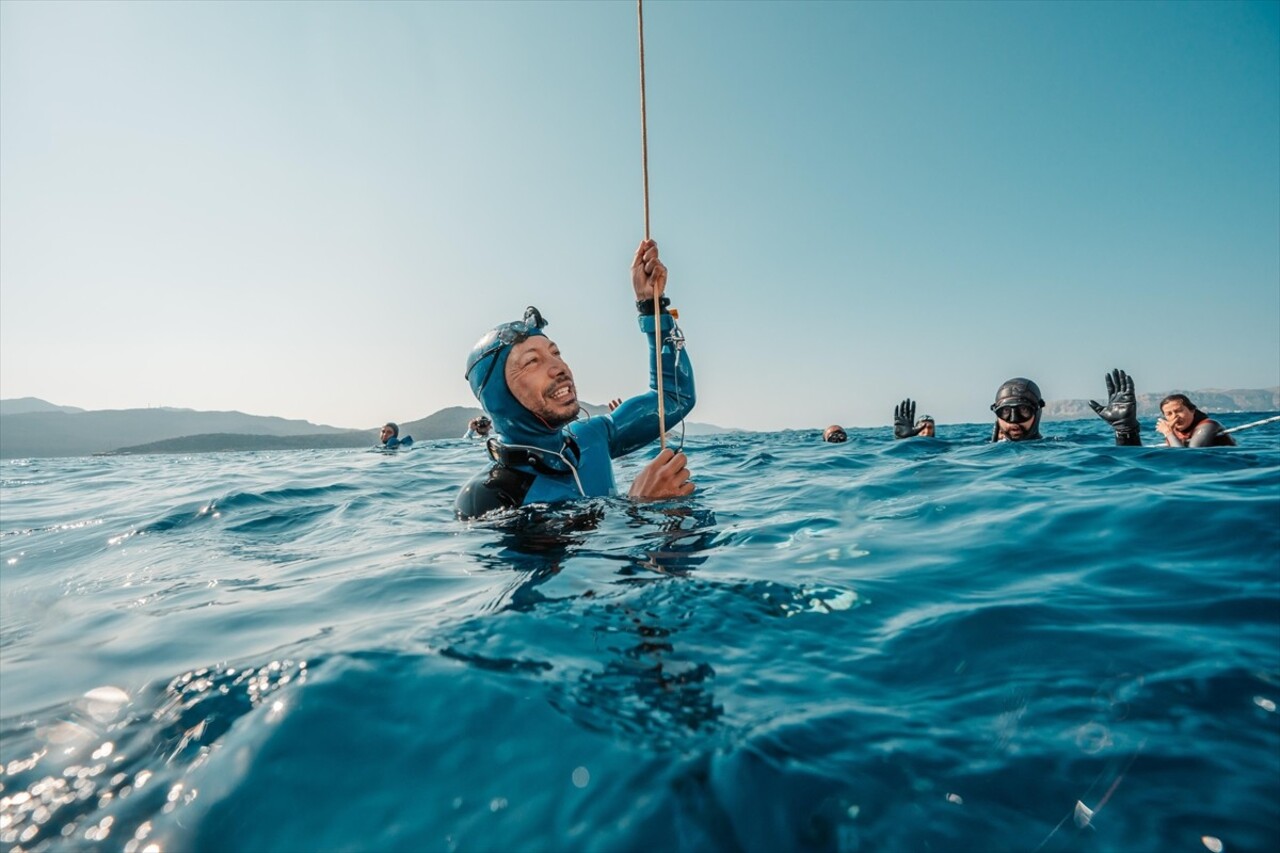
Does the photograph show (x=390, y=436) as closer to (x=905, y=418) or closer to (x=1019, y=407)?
(x=905, y=418)

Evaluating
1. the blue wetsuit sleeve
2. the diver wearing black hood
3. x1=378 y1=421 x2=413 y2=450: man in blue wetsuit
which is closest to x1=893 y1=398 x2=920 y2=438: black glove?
the diver wearing black hood

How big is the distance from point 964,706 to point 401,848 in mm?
1623

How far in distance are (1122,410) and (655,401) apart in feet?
26.8

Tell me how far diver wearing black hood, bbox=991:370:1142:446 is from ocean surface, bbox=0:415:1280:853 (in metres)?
6.14

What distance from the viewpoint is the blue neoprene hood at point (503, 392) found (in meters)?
4.85

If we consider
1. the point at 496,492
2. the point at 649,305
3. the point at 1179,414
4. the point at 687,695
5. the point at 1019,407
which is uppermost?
the point at 649,305

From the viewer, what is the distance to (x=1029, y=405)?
943 cm

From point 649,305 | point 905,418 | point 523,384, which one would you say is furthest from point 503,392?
point 905,418

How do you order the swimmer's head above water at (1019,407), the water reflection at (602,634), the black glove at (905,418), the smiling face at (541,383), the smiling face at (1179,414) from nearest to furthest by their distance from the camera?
1. the water reflection at (602,634)
2. the smiling face at (541,383)
3. the smiling face at (1179,414)
4. the swimmer's head above water at (1019,407)
5. the black glove at (905,418)

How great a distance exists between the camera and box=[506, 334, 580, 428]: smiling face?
187 inches

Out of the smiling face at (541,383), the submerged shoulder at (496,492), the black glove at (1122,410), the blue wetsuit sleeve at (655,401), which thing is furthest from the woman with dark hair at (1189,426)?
the submerged shoulder at (496,492)

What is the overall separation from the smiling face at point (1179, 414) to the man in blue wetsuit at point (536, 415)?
27.7ft

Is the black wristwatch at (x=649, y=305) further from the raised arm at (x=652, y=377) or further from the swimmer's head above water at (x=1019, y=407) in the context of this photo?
the swimmer's head above water at (x=1019, y=407)

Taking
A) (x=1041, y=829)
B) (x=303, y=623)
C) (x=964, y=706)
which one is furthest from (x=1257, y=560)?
(x=303, y=623)
